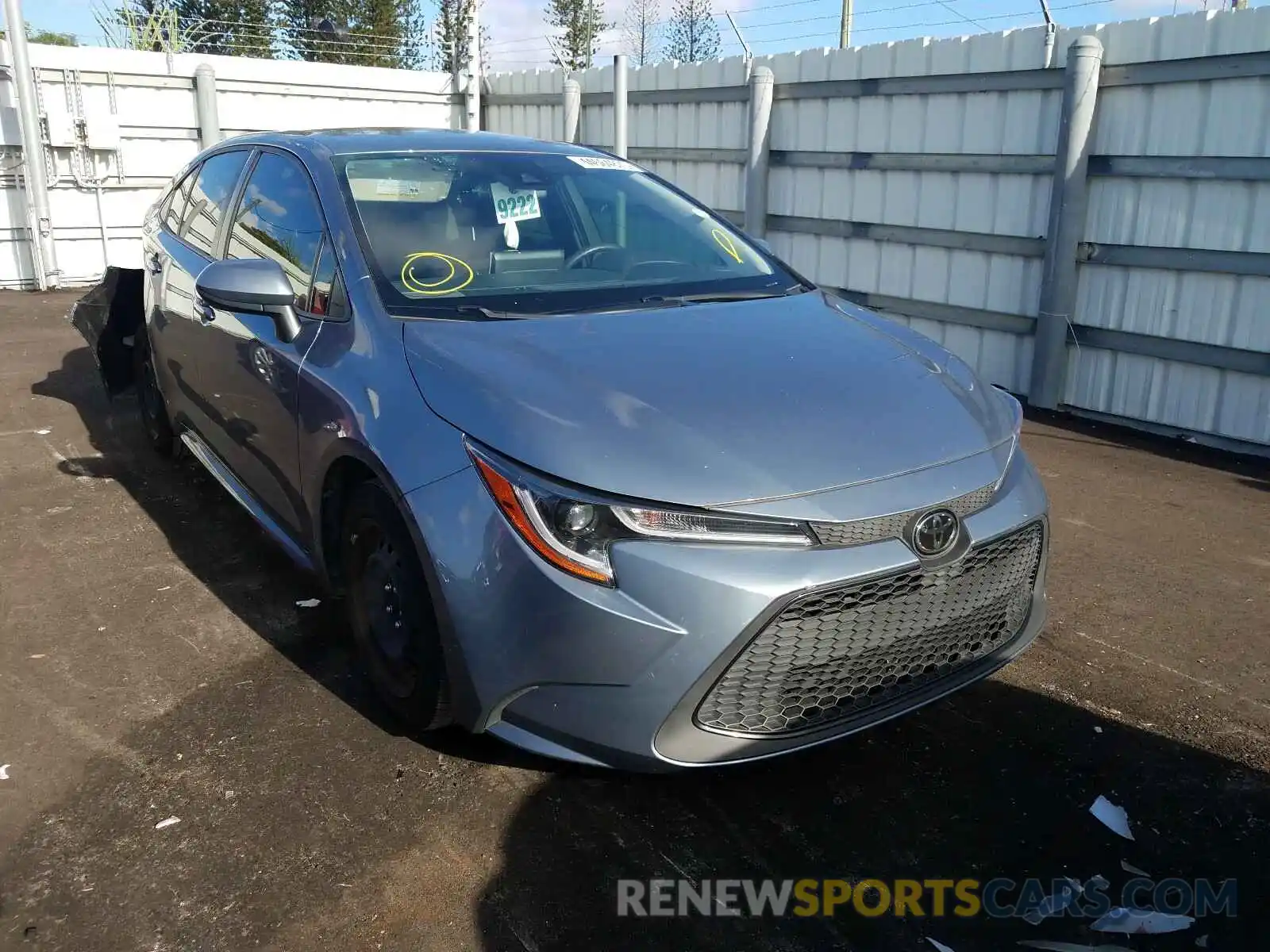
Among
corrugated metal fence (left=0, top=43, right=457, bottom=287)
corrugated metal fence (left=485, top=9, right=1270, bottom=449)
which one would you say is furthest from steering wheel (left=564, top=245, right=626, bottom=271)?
corrugated metal fence (left=0, top=43, right=457, bottom=287)

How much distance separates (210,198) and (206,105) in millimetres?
9046

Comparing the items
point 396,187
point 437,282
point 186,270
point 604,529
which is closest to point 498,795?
point 604,529

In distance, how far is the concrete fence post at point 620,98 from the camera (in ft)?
31.7

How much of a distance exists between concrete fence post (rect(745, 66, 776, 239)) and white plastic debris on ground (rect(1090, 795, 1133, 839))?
6.93m

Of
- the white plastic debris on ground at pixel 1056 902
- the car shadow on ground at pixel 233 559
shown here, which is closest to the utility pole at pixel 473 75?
the car shadow on ground at pixel 233 559

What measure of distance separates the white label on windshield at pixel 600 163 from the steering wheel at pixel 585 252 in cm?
53

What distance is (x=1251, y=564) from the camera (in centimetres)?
464

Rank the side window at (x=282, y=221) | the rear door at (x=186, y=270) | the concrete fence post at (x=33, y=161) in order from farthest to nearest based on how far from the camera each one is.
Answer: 1. the concrete fence post at (x=33, y=161)
2. the rear door at (x=186, y=270)
3. the side window at (x=282, y=221)

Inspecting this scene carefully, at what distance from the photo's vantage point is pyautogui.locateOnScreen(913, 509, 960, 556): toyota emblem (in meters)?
2.48

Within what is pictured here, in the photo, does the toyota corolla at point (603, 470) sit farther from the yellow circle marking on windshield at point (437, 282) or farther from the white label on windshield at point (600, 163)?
the white label on windshield at point (600, 163)

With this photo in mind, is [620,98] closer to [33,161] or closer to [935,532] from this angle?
[33,161]

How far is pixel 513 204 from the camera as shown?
146 inches

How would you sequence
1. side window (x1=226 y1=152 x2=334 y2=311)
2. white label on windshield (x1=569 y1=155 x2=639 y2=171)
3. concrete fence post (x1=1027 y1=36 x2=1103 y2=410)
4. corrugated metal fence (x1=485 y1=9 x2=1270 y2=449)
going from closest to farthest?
side window (x1=226 y1=152 x2=334 y2=311), white label on windshield (x1=569 y1=155 x2=639 y2=171), corrugated metal fence (x1=485 y1=9 x2=1270 y2=449), concrete fence post (x1=1027 y1=36 x2=1103 y2=410)

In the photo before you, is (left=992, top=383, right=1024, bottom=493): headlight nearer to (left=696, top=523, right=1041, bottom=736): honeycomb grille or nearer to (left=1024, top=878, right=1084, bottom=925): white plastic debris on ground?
(left=696, top=523, right=1041, bottom=736): honeycomb grille
